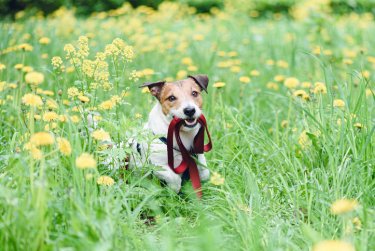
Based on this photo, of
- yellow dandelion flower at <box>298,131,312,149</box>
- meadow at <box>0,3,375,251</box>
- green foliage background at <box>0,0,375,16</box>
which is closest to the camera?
meadow at <box>0,3,375,251</box>

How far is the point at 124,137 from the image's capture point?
9.75 ft

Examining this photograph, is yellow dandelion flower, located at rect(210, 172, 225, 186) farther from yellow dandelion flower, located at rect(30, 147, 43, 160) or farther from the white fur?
yellow dandelion flower, located at rect(30, 147, 43, 160)

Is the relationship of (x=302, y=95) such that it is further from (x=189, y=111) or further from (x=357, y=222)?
(x=357, y=222)

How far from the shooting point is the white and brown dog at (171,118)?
316 centimetres

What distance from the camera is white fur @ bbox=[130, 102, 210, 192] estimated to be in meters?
3.18

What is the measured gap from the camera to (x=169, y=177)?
319 cm

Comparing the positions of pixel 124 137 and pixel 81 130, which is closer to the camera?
pixel 124 137

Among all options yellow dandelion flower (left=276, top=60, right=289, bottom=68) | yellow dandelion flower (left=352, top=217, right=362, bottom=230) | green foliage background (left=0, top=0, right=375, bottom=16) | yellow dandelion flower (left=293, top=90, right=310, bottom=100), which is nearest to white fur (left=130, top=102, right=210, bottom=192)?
yellow dandelion flower (left=293, top=90, right=310, bottom=100)

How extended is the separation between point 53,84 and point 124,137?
220 centimetres

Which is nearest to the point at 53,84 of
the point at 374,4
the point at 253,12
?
the point at 253,12

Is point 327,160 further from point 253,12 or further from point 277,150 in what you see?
point 253,12

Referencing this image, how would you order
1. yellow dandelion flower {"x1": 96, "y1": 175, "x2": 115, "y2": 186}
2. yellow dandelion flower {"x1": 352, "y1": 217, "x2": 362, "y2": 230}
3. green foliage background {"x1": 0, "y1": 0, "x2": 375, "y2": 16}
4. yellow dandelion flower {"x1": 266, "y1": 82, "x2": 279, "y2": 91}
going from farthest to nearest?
green foliage background {"x1": 0, "y1": 0, "x2": 375, "y2": 16}, yellow dandelion flower {"x1": 266, "y1": 82, "x2": 279, "y2": 91}, yellow dandelion flower {"x1": 96, "y1": 175, "x2": 115, "y2": 186}, yellow dandelion flower {"x1": 352, "y1": 217, "x2": 362, "y2": 230}

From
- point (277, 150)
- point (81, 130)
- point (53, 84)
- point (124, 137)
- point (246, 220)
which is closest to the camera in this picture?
point (246, 220)

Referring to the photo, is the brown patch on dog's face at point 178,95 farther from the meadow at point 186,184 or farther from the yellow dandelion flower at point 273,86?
the yellow dandelion flower at point 273,86
